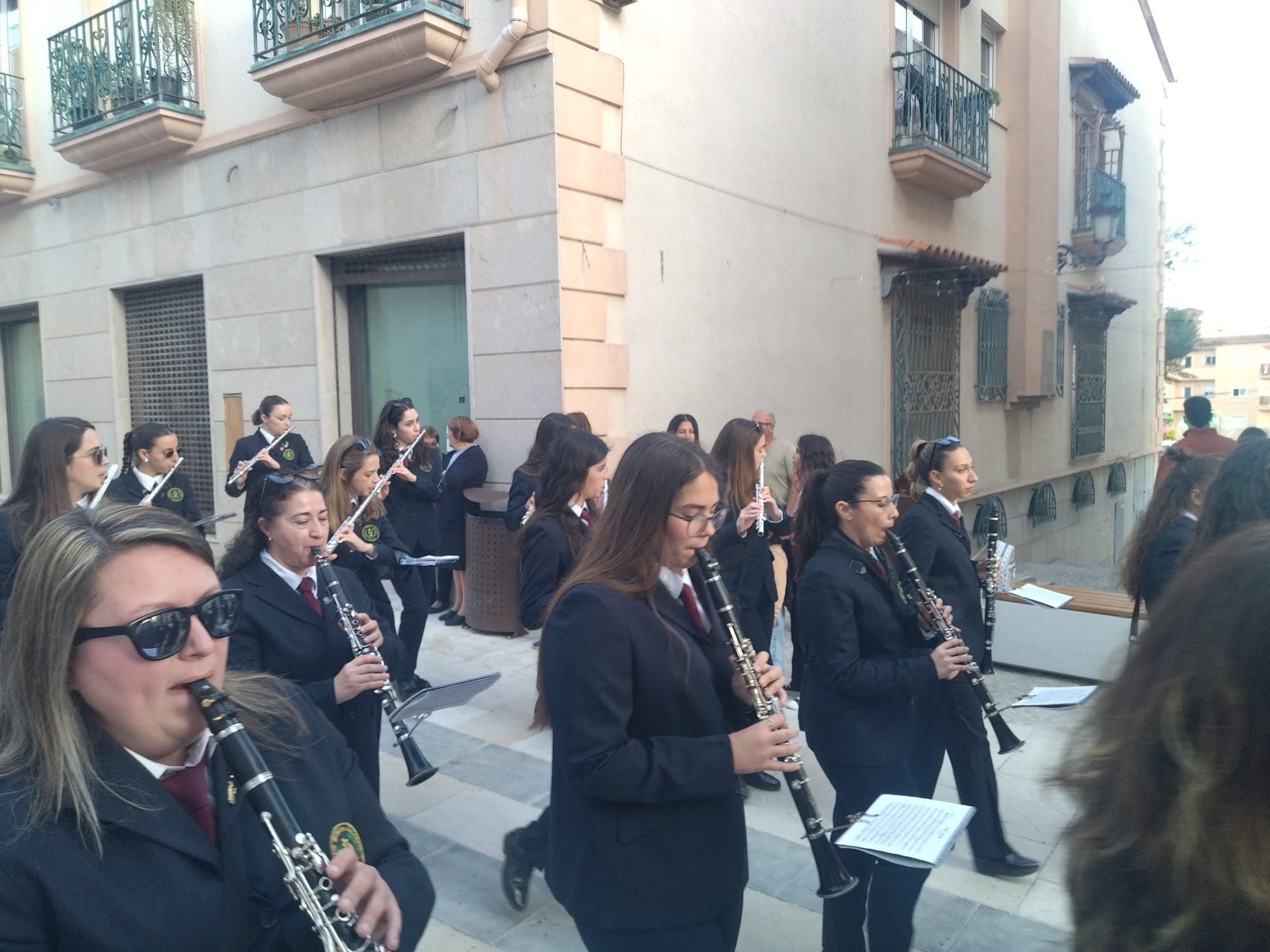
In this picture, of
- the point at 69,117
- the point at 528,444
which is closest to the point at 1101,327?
the point at 528,444

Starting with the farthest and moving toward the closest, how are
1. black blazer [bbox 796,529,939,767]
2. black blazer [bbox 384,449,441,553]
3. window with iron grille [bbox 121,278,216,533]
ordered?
window with iron grille [bbox 121,278,216,533]
black blazer [bbox 384,449,441,553]
black blazer [bbox 796,529,939,767]

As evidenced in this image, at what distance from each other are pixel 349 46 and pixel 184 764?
295 inches

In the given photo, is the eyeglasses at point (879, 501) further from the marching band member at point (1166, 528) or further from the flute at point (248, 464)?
the flute at point (248, 464)

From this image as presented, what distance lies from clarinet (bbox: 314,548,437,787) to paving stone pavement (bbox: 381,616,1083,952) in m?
0.50

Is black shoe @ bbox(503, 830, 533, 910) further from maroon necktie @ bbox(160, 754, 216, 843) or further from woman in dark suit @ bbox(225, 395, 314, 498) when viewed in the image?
woman in dark suit @ bbox(225, 395, 314, 498)

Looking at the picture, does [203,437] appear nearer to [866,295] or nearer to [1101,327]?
[866,295]

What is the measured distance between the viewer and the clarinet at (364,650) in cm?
316

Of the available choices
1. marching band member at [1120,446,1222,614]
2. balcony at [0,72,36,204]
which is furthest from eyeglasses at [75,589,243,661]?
balcony at [0,72,36,204]

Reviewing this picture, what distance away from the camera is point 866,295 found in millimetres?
11359

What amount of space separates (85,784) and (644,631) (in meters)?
1.08

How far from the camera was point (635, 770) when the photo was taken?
1982mm

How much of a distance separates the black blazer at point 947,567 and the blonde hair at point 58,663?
265 centimetres

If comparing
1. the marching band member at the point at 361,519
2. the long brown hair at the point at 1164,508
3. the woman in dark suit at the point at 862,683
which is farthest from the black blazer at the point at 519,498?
the long brown hair at the point at 1164,508

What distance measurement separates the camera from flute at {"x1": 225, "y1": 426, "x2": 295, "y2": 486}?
7.20 metres
